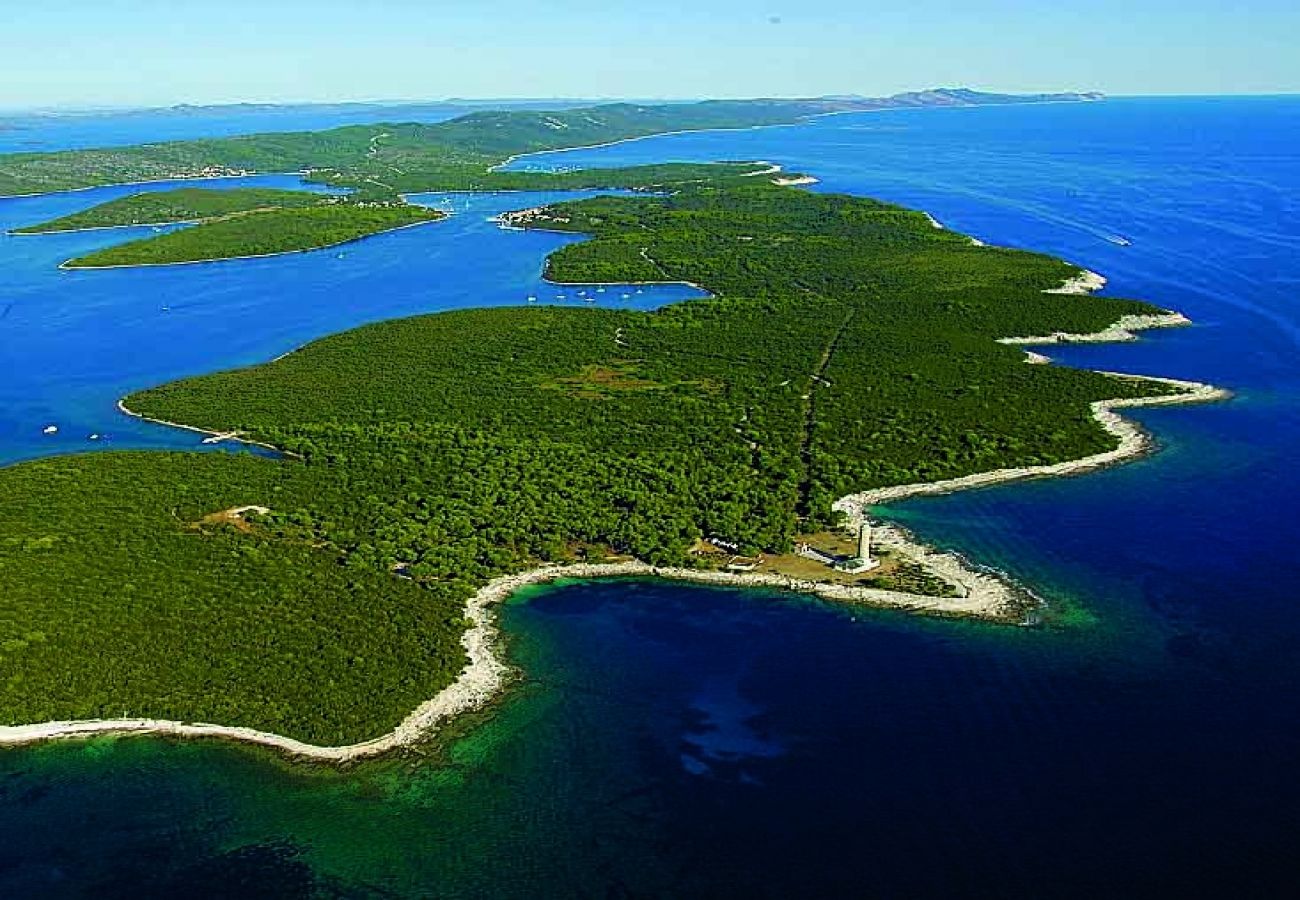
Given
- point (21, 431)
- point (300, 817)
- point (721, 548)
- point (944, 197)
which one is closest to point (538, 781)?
point (300, 817)

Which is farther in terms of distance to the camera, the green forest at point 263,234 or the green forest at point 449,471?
the green forest at point 263,234

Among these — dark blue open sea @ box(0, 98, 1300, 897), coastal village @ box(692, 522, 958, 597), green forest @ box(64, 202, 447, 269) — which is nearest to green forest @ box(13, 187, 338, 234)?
green forest @ box(64, 202, 447, 269)

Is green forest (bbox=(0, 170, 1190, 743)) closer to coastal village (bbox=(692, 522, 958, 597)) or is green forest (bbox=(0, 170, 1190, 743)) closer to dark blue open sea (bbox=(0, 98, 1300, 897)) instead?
coastal village (bbox=(692, 522, 958, 597))

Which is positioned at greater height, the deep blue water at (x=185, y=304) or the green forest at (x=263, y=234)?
the green forest at (x=263, y=234)

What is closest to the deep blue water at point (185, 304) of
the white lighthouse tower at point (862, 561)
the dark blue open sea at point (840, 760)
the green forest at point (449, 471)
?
the green forest at point (449, 471)

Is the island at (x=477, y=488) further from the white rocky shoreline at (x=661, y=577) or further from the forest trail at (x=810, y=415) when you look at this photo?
the forest trail at (x=810, y=415)

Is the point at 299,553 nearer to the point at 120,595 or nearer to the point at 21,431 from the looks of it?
the point at 120,595

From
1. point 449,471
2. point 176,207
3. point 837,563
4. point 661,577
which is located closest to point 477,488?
point 449,471
